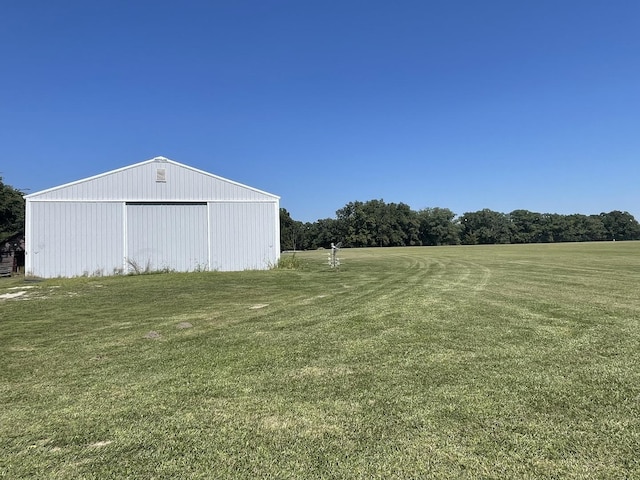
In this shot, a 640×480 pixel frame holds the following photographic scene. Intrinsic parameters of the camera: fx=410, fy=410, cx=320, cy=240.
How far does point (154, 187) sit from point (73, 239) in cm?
400

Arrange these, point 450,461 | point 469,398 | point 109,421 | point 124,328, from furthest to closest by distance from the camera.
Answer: point 124,328 → point 469,398 → point 109,421 → point 450,461

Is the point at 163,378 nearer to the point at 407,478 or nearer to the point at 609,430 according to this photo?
the point at 407,478

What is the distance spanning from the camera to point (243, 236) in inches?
775

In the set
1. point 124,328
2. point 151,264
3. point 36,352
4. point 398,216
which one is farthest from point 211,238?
point 398,216

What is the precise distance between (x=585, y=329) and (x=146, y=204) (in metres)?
17.5

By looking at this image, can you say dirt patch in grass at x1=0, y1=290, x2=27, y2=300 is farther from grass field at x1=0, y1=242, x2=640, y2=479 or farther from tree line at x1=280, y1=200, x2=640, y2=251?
tree line at x1=280, y1=200, x2=640, y2=251

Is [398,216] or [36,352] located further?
[398,216]

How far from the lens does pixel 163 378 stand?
4234 millimetres

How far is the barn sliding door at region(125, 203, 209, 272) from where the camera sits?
18.4 meters

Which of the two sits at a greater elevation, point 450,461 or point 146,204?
point 146,204

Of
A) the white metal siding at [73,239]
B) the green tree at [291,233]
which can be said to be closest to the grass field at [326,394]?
the white metal siding at [73,239]

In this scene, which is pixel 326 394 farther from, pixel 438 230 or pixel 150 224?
pixel 438 230

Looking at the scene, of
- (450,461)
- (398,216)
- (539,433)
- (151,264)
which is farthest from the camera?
Answer: (398,216)

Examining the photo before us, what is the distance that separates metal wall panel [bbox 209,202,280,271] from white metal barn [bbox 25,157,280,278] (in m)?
0.05
